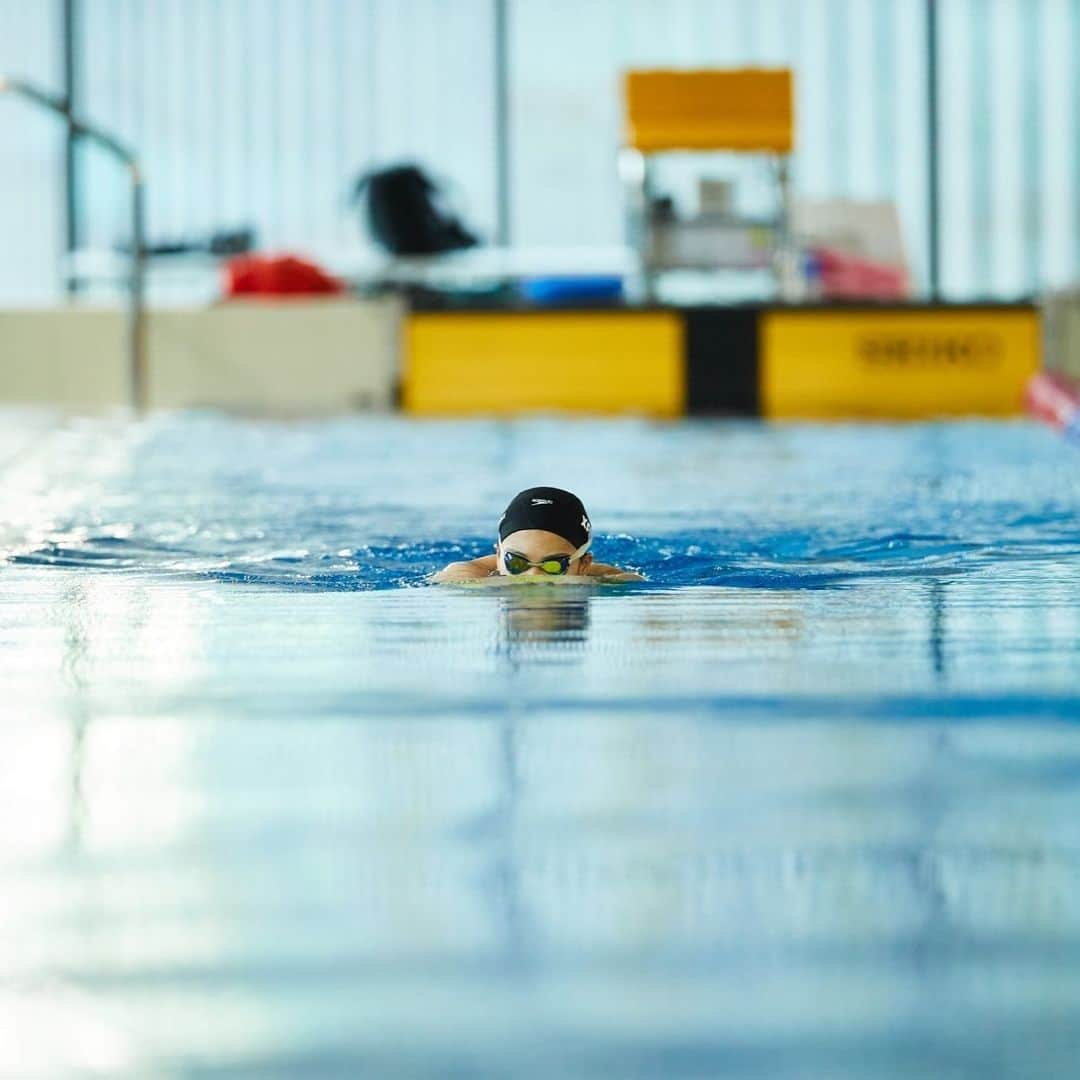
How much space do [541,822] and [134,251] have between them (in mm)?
9565

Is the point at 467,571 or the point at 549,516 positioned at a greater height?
the point at 549,516

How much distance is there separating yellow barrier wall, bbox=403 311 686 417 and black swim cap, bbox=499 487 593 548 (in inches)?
284

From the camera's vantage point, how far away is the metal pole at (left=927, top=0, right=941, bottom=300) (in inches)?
553

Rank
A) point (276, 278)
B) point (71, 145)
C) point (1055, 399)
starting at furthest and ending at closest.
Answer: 1. point (71, 145)
2. point (276, 278)
3. point (1055, 399)

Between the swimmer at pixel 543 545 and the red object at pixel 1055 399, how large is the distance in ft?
17.1

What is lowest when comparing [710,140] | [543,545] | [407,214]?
[543,545]

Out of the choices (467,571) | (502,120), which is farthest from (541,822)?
(502,120)

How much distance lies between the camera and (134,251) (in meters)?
11.1

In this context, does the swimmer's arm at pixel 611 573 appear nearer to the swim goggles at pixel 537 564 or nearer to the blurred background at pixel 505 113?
the swim goggles at pixel 537 564

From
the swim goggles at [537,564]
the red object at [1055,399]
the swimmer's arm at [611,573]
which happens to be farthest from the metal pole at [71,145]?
the swim goggles at [537,564]

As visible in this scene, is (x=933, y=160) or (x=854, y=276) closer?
(x=854, y=276)

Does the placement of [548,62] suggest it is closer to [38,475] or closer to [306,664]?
[38,475]

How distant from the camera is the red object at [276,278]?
12.7 m

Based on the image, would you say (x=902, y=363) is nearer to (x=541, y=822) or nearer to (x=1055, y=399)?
(x=1055, y=399)
